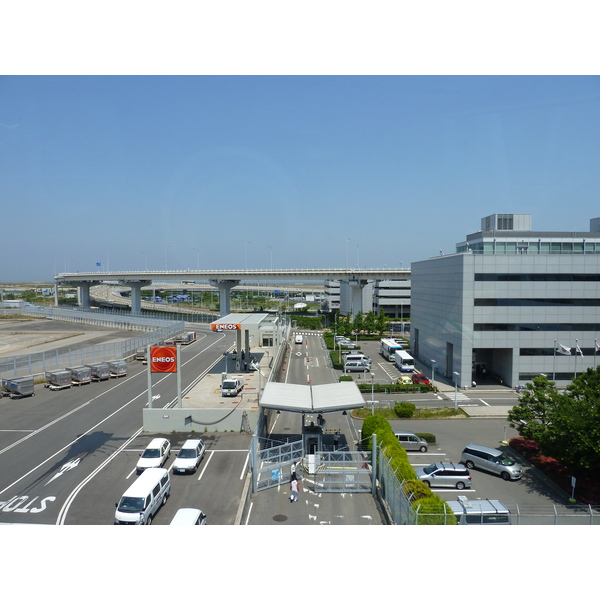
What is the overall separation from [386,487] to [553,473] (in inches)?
161

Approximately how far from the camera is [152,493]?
6773 millimetres

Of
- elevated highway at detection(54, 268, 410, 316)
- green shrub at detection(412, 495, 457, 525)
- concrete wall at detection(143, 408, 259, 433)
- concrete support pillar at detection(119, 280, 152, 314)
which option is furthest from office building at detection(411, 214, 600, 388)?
concrete support pillar at detection(119, 280, 152, 314)

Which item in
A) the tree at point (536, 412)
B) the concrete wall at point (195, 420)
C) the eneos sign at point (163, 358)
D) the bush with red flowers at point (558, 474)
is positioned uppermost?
the eneos sign at point (163, 358)

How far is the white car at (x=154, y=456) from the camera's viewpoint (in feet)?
27.8

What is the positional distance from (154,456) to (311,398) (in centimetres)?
340

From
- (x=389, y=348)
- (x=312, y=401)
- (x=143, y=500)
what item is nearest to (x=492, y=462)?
(x=312, y=401)

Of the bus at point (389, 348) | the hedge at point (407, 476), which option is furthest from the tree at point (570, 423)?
the bus at point (389, 348)

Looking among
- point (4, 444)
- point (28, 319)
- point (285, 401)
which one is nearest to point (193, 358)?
point (4, 444)

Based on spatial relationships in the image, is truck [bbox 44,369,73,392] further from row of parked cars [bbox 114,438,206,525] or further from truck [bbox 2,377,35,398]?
row of parked cars [bbox 114,438,206,525]

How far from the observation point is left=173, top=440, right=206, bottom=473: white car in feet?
27.6

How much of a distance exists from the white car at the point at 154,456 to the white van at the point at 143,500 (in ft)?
4.09

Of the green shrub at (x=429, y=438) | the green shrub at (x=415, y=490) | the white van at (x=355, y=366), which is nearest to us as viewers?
the green shrub at (x=415, y=490)

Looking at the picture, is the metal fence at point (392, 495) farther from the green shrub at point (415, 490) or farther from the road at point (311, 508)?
the road at point (311, 508)
